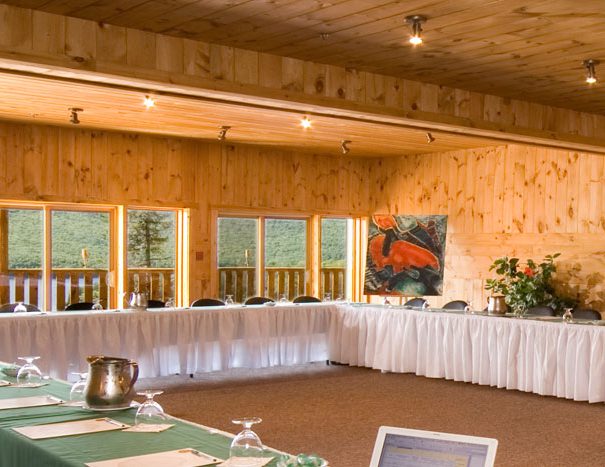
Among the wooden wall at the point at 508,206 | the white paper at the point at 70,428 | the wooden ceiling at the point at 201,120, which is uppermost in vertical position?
the wooden ceiling at the point at 201,120

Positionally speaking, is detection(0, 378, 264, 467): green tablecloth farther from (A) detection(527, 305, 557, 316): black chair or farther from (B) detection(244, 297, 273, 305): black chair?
(A) detection(527, 305, 557, 316): black chair

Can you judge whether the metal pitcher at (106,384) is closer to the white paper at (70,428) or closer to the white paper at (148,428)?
the white paper at (70,428)

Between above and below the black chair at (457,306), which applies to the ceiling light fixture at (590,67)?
above

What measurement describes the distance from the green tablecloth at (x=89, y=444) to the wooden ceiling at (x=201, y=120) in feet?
11.6

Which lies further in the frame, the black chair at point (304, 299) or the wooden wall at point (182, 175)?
the black chair at point (304, 299)

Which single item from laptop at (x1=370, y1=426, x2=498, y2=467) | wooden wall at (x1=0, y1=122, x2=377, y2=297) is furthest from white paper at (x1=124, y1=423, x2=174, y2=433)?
wooden wall at (x1=0, y1=122, x2=377, y2=297)

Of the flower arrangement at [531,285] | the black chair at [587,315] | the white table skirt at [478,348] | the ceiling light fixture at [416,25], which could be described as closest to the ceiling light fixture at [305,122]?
the white table skirt at [478,348]

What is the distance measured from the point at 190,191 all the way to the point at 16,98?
343cm

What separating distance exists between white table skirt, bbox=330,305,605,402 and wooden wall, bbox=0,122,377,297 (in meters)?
2.78

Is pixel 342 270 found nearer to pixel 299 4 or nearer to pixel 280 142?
pixel 280 142

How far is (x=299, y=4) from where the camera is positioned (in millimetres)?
4730

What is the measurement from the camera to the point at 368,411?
23.1 ft

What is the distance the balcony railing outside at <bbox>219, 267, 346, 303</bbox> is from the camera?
11.8 m

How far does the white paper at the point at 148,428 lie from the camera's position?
298 cm
